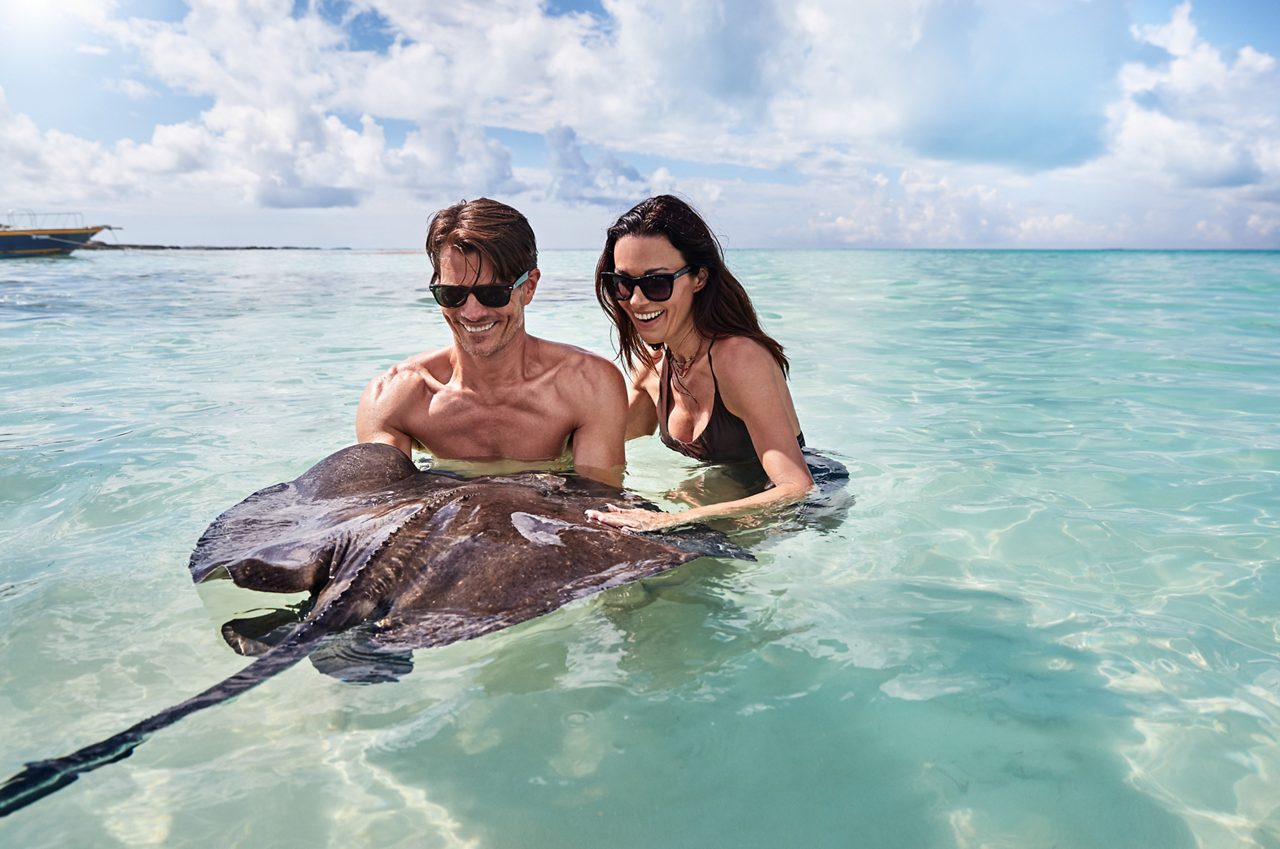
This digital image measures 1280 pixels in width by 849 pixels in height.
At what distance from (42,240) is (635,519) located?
49.8 metres

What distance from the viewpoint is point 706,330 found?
402 centimetres

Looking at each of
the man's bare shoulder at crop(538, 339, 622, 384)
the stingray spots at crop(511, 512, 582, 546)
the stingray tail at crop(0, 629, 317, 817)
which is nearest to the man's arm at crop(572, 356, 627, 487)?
the man's bare shoulder at crop(538, 339, 622, 384)

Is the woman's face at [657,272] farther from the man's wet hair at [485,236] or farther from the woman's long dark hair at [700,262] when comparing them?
the man's wet hair at [485,236]

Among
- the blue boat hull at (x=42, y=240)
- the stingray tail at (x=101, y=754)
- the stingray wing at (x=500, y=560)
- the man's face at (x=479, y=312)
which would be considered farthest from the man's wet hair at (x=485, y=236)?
the blue boat hull at (x=42, y=240)

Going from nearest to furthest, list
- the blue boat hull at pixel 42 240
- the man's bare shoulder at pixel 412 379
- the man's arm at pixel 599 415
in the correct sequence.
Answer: the man's arm at pixel 599 415 → the man's bare shoulder at pixel 412 379 → the blue boat hull at pixel 42 240

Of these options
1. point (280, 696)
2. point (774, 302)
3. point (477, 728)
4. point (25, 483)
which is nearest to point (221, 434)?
point (25, 483)

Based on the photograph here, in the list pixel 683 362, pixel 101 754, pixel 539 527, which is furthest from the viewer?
pixel 683 362

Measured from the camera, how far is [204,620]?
10.1 feet

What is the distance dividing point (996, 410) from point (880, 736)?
5392mm

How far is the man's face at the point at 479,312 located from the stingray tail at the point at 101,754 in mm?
2154

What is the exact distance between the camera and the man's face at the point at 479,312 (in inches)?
150

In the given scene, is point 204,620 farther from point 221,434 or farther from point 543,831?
point 221,434

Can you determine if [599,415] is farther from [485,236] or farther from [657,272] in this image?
[485,236]

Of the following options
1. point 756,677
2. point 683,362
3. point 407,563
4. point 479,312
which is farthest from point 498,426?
point 756,677
